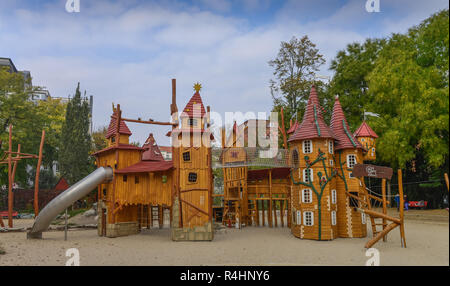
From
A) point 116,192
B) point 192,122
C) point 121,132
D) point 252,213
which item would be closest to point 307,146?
point 192,122

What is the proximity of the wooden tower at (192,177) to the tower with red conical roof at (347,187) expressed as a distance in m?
8.60

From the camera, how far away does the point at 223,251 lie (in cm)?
1562

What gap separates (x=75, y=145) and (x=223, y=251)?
30613mm

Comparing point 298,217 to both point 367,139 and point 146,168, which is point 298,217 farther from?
point 146,168

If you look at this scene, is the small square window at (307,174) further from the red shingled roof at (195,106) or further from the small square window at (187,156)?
the red shingled roof at (195,106)

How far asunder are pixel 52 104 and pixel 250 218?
35.8 m

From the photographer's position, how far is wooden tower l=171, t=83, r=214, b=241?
19.1 metres

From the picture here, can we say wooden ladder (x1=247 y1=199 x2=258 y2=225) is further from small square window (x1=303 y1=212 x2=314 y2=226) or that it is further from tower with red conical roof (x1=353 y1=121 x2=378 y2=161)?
tower with red conical roof (x1=353 y1=121 x2=378 y2=161)

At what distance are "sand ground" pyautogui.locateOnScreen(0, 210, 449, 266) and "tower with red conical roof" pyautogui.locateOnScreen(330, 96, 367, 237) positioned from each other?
107cm

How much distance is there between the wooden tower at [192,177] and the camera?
19.1 meters

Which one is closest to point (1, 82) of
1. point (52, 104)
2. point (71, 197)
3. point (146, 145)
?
point (52, 104)

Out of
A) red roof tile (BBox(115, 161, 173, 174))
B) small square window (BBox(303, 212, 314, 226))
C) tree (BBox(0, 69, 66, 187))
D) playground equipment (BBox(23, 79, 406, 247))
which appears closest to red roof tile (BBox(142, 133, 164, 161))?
playground equipment (BBox(23, 79, 406, 247))

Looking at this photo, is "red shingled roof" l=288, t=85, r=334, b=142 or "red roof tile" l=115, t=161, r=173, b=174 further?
"red shingled roof" l=288, t=85, r=334, b=142

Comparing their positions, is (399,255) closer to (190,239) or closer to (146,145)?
(190,239)
